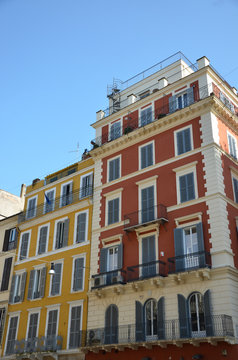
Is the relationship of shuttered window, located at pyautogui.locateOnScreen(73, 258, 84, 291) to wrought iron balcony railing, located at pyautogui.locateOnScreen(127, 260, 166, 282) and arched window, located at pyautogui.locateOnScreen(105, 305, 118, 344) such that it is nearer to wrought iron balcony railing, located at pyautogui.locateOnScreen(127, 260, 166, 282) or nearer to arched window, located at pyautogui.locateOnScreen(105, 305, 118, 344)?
arched window, located at pyautogui.locateOnScreen(105, 305, 118, 344)

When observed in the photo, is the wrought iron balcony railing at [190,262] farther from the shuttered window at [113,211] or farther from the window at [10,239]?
the window at [10,239]

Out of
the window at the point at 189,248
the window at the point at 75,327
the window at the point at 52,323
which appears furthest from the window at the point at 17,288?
the window at the point at 189,248

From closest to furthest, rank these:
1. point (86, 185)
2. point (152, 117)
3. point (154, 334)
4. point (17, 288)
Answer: point (154, 334)
point (152, 117)
point (86, 185)
point (17, 288)

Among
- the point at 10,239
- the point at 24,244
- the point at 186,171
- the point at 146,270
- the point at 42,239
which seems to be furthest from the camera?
the point at 10,239

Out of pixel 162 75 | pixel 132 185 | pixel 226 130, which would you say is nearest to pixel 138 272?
pixel 132 185

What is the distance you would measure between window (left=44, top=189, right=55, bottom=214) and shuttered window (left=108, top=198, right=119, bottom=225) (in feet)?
23.8

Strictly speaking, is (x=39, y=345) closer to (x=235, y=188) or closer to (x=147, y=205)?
(x=147, y=205)

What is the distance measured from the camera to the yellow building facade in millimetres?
30312

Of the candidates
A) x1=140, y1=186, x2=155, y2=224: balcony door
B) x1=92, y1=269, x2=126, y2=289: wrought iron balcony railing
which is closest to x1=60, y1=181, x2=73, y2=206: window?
x1=140, y1=186, x2=155, y2=224: balcony door

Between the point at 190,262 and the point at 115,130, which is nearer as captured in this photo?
the point at 190,262

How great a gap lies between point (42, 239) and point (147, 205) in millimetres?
11827

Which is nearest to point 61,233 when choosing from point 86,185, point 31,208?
point 86,185

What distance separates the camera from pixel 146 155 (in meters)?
30.9

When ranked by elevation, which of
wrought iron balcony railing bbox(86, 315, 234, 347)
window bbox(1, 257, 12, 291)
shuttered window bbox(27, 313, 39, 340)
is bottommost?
wrought iron balcony railing bbox(86, 315, 234, 347)
